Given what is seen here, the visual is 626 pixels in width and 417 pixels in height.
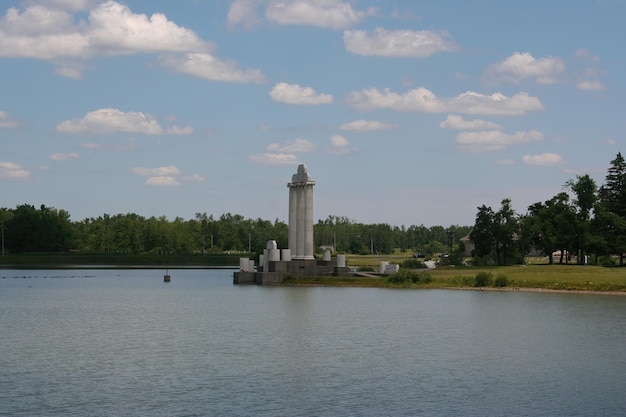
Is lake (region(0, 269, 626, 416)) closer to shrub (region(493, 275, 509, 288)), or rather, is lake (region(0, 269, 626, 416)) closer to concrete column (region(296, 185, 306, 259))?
shrub (region(493, 275, 509, 288))

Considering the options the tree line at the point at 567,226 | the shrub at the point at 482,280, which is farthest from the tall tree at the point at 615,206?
the shrub at the point at 482,280

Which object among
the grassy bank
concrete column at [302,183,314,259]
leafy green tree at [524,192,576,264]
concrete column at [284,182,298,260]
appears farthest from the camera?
leafy green tree at [524,192,576,264]

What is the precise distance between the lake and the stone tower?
33.1 metres

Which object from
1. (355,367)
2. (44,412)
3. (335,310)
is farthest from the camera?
(335,310)

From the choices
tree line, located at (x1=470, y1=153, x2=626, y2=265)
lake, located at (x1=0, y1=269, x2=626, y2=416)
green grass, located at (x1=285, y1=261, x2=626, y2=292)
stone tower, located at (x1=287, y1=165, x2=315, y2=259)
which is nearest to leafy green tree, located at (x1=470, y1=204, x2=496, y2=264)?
tree line, located at (x1=470, y1=153, x2=626, y2=265)

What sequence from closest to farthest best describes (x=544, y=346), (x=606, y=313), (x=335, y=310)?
(x=544, y=346) < (x=606, y=313) < (x=335, y=310)

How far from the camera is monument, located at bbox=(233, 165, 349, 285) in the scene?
351 ft

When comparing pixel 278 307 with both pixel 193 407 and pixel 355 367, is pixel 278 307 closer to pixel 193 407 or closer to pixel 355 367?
pixel 355 367

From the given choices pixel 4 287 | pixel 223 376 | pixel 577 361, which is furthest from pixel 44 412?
pixel 4 287

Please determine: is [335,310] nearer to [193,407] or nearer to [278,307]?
[278,307]

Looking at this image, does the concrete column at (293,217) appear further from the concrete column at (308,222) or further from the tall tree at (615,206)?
the tall tree at (615,206)

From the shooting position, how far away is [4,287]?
104938 mm

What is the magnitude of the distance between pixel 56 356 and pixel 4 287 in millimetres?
68609

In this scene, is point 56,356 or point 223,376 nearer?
point 223,376
